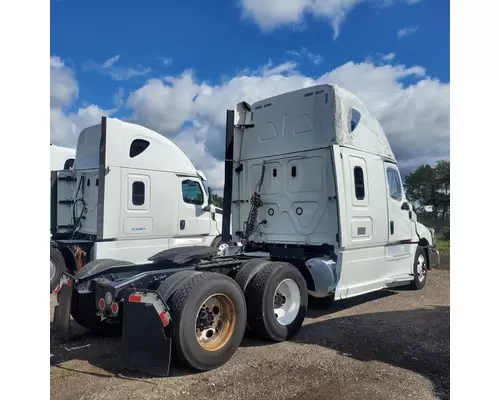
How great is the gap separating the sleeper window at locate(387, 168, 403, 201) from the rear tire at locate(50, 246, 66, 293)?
6.60m

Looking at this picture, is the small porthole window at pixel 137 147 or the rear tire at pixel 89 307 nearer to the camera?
the rear tire at pixel 89 307

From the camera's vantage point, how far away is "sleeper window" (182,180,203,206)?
398 inches

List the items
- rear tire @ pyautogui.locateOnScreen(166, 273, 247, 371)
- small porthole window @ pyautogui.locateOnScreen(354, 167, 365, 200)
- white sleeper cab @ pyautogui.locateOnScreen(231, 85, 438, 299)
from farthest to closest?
1. small porthole window @ pyautogui.locateOnScreen(354, 167, 365, 200)
2. white sleeper cab @ pyautogui.locateOnScreen(231, 85, 438, 299)
3. rear tire @ pyautogui.locateOnScreen(166, 273, 247, 371)

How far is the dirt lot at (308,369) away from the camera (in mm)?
3734

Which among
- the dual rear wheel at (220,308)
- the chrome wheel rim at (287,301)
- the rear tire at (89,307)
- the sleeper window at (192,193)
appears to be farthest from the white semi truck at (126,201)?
the chrome wheel rim at (287,301)

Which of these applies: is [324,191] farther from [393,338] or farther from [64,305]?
[64,305]

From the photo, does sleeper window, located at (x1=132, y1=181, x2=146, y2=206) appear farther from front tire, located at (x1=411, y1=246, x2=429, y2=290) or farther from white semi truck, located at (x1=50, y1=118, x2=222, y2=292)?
front tire, located at (x1=411, y1=246, x2=429, y2=290)

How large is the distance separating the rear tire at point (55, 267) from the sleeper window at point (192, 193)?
10.1 ft

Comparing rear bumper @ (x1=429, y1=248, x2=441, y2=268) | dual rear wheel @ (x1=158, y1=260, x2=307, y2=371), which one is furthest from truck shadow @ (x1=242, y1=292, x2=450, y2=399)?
rear bumper @ (x1=429, y1=248, x2=441, y2=268)

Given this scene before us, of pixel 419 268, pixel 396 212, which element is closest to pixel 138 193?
pixel 396 212

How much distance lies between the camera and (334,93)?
6.18m

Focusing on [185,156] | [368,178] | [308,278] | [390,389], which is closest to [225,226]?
[308,278]

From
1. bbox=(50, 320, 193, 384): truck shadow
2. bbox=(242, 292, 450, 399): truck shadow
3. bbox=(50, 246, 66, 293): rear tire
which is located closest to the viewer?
bbox=(50, 320, 193, 384): truck shadow

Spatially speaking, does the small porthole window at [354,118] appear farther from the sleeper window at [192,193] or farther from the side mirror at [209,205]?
the side mirror at [209,205]
